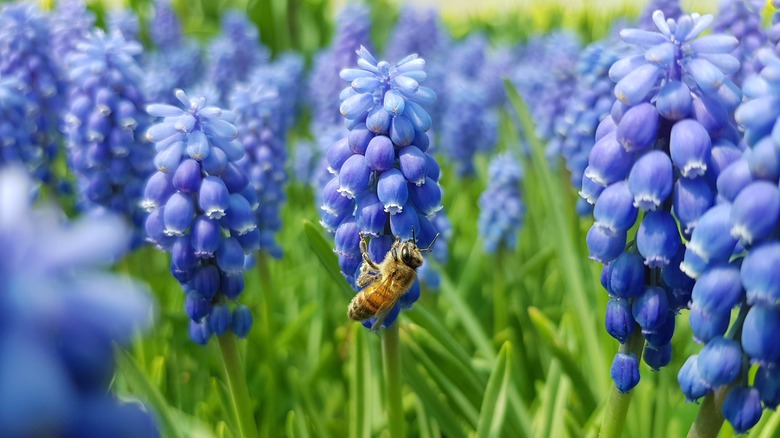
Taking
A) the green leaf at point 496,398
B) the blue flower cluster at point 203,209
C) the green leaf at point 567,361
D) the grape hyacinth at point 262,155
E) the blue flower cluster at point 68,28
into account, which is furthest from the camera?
the blue flower cluster at point 68,28

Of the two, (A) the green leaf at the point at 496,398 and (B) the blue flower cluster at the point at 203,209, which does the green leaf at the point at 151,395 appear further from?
(A) the green leaf at the point at 496,398

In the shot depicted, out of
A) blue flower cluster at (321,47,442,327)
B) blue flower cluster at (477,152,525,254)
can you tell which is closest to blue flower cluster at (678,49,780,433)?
blue flower cluster at (321,47,442,327)

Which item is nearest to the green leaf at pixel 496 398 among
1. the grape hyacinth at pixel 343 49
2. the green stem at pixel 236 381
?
the green stem at pixel 236 381

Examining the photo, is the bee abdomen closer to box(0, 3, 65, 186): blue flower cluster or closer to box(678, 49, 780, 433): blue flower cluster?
box(678, 49, 780, 433): blue flower cluster

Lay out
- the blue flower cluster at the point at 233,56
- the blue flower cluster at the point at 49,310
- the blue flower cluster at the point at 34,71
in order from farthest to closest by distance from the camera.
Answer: the blue flower cluster at the point at 233,56
the blue flower cluster at the point at 34,71
the blue flower cluster at the point at 49,310

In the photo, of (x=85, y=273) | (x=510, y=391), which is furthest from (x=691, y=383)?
(x=85, y=273)

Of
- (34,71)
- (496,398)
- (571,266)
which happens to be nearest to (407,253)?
(496,398)

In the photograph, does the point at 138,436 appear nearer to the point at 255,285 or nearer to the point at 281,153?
the point at 281,153
